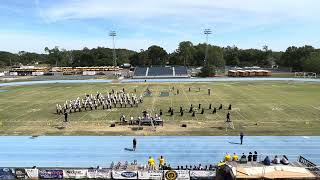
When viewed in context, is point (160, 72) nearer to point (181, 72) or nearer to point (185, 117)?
point (181, 72)

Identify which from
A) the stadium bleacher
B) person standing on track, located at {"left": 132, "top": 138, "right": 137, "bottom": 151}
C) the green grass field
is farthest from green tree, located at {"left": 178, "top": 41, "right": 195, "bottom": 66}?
person standing on track, located at {"left": 132, "top": 138, "right": 137, "bottom": 151}

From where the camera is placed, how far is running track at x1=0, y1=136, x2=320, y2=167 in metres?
24.9

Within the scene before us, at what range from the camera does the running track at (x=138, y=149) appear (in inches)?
979

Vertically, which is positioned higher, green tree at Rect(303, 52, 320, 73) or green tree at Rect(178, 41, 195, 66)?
green tree at Rect(178, 41, 195, 66)

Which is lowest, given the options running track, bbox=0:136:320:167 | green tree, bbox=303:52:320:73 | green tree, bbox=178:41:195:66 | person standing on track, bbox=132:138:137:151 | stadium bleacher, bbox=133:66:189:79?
running track, bbox=0:136:320:167

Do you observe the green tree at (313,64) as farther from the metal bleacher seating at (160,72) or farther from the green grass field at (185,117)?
the green grass field at (185,117)

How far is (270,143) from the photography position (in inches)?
1136

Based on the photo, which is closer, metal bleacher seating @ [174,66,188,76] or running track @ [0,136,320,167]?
running track @ [0,136,320,167]

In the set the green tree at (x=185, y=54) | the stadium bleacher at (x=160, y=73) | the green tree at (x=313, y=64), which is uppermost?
the green tree at (x=185, y=54)

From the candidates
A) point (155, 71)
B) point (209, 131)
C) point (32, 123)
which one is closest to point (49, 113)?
point (32, 123)

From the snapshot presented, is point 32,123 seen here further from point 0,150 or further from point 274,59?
point 274,59

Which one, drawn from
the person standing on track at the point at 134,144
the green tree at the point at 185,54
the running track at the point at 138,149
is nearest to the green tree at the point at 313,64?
the green tree at the point at 185,54

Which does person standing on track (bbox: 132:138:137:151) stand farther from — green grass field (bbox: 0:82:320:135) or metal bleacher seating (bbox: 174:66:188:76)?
metal bleacher seating (bbox: 174:66:188:76)

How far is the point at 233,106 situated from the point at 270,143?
18249 millimetres
